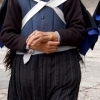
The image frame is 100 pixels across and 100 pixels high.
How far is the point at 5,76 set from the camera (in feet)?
18.6

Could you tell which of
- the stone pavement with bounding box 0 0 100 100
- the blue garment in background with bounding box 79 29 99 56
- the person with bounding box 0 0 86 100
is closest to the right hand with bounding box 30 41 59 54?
the person with bounding box 0 0 86 100

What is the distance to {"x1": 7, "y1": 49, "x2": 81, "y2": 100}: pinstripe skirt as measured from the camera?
2598 millimetres

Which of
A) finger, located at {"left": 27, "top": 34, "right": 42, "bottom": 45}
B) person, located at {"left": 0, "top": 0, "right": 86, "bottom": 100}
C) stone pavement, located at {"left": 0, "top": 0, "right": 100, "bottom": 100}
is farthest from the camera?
stone pavement, located at {"left": 0, "top": 0, "right": 100, "bottom": 100}

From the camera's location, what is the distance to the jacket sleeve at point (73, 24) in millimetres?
2541

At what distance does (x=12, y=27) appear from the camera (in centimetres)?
258

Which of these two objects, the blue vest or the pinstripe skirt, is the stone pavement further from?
the blue vest

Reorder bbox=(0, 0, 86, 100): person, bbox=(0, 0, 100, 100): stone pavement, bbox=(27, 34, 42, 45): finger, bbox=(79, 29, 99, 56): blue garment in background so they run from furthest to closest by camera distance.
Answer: bbox=(0, 0, 100, 100): stone pavement, bbox=(79, 29, 99, 56): blue garment in background, bbox=(0, 0, 86, 100): person, bbox=(27, 34, 42, 45): finger

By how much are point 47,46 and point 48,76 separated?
25 cm

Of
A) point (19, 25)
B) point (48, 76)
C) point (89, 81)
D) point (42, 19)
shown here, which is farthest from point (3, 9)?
point (89, 81)

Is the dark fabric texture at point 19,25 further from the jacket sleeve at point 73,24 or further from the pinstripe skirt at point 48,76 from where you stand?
the pinstripe skirt at point 48,76

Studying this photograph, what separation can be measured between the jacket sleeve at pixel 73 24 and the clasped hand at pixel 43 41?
0.28ft

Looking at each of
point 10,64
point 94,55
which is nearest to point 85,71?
point 94,55

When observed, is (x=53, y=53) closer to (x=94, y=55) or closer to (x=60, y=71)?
(x=60, y=71)

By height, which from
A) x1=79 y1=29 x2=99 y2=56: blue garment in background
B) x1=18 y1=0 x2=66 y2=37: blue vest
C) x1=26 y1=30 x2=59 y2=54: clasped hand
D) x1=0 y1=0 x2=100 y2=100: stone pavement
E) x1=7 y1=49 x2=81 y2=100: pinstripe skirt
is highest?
x1=18 y1=0 x2=66 y2=37: blue vest
